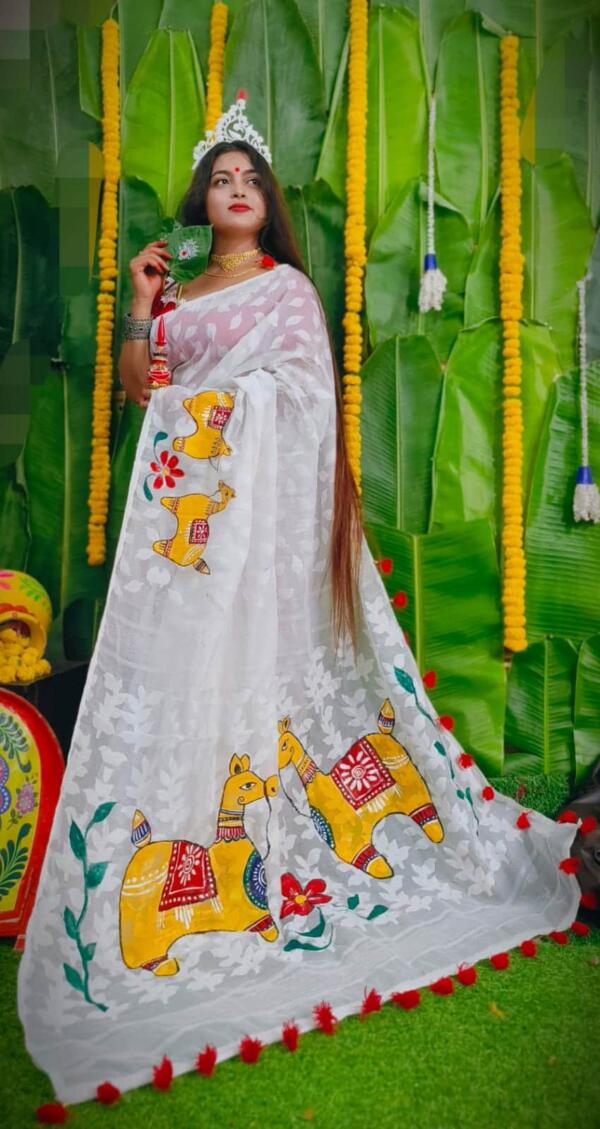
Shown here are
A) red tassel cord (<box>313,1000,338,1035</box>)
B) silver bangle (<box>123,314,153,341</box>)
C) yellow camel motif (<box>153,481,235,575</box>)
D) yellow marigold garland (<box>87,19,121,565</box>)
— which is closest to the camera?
red tassel cord (<box>313,1000,338,1035</box>)

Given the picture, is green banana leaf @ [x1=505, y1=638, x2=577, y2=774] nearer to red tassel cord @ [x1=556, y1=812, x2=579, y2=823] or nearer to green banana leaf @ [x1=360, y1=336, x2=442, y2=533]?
red tassel cord @ [x1=556, y1=812, x2=579, y2=823]

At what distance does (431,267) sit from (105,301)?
958mm

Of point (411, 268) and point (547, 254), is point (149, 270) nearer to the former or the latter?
point (411, 268)

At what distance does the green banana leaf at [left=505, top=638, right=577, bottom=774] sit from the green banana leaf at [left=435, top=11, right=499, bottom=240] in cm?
127

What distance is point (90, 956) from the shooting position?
1.67 meters

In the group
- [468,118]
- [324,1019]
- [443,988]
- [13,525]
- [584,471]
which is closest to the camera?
[324,1019]

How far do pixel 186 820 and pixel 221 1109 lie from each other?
544mm

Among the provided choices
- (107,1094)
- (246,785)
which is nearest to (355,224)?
(246,785)

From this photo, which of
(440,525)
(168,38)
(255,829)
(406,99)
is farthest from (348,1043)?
(168,38)

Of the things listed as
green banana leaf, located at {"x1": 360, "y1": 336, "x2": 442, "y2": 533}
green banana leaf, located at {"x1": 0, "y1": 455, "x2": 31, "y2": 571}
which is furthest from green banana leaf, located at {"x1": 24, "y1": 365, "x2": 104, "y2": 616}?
green banana leaf, located at {"x1": 360, "y1": 336, "x2": 442, "y2": 533}

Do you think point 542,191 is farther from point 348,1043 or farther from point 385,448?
point 348,1043

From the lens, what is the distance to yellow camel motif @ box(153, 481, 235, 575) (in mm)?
1913

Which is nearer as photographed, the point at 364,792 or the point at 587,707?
the point at 364,792

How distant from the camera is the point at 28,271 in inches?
108
